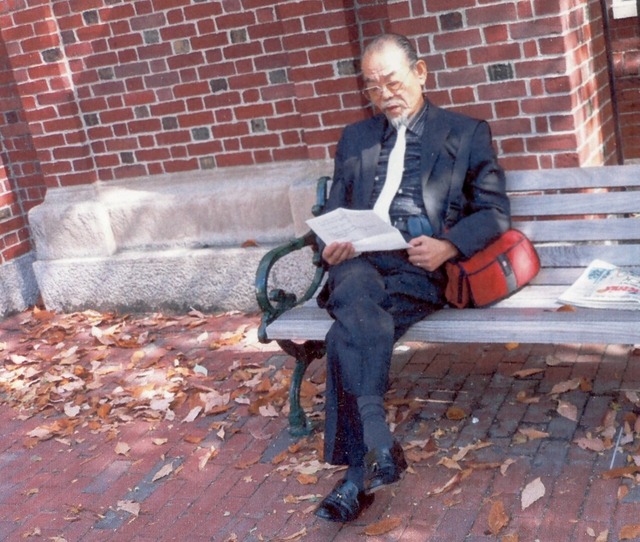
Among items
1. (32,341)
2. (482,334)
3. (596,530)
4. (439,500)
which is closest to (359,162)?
(482,334)

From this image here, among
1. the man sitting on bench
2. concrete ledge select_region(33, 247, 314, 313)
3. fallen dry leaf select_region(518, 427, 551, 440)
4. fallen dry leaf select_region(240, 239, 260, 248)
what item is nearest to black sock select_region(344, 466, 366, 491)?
the man sitting on bench

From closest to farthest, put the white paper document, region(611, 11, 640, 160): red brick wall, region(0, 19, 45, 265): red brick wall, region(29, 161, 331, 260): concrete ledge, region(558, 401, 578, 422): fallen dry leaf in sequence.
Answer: the white paper document < region(558, 401, 578, 422): fallen dry leaf < region(29, 161, 331, 260): concrete ledge < region(611, 11, 640, 160): red brick wall < region(0, 19, 45, 265): red brick wall

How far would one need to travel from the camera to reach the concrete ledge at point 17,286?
6566 mm

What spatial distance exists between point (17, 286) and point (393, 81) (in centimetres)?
399

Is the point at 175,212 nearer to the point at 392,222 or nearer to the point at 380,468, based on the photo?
the point at 392,222

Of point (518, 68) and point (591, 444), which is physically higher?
point (518, 68)

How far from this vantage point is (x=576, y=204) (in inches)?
153

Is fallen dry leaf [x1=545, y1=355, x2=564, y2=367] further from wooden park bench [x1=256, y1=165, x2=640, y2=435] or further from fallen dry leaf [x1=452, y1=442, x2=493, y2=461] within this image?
fallen dry leaf [x1=452, y1=442, x2=493, y2=461]

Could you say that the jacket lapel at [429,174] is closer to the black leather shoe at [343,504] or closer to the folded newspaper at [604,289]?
the folded newspaper at [604,289]

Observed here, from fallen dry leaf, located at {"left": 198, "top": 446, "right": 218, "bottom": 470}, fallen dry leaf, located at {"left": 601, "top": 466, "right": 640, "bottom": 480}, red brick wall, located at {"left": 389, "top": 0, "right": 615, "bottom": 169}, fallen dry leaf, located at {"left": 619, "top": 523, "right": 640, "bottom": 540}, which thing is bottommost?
fallen dry leaf, located at {"left": 619, "top": 523, "right": 640, "bottom": 540}

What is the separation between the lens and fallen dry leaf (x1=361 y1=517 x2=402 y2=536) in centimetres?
315

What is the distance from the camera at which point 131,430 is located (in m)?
4.37

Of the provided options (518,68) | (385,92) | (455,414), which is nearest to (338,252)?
(385,92)

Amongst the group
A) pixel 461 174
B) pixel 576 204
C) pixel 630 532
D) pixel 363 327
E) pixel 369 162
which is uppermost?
pixel 369 162
